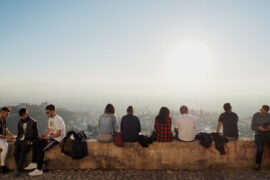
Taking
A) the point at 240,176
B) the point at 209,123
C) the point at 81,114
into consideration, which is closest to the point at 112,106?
the point at 240,176

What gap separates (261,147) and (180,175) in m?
2.76

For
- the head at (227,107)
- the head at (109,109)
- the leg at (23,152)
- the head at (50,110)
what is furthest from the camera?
the head at (227,107)

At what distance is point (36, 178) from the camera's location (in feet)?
16.6

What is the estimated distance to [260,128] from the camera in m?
5.67

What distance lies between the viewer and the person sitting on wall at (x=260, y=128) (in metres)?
5.43

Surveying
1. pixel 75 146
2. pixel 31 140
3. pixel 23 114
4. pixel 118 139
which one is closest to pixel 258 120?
pixel 118 139

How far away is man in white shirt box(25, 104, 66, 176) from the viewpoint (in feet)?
17.7

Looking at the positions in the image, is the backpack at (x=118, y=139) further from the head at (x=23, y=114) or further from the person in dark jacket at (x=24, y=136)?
the head at (x=23, y=114)

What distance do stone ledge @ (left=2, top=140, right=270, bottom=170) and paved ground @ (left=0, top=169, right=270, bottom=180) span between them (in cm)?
21

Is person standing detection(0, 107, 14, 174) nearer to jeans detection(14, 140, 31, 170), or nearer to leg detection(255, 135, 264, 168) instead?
jeans detection(14, 140, 31, 170)

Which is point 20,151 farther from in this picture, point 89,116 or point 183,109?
point 89,116

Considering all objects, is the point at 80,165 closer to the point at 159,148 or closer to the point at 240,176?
the point at 159,148

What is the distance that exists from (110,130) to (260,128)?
16.3ft

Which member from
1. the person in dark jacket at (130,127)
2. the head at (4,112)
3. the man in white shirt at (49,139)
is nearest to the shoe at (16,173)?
the man in white shirt at (49,139)
